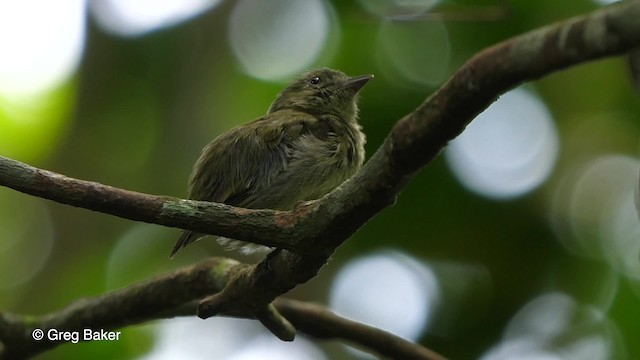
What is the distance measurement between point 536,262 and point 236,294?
252cm

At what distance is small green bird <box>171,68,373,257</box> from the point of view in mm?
4527

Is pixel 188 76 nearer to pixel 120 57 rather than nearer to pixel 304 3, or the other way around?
pixel 120 57

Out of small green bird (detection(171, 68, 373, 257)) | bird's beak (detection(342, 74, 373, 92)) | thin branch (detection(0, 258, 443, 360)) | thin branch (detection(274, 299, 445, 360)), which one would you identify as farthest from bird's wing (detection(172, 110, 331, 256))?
bird's beak (detection(342, 74, 373, 92))

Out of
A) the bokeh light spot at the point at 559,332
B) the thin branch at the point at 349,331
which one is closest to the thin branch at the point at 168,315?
the thin branch at the point at 349,331

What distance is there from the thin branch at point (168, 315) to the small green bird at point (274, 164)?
21 cm

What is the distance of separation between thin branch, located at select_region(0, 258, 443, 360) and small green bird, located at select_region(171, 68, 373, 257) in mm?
207

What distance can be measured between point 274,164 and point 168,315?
0.91 meters

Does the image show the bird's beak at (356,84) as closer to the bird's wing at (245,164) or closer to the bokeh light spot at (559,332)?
the bird's wing at (245,164)

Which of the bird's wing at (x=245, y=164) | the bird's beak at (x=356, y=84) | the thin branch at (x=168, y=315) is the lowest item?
the thin branch at (x=168, y=315)

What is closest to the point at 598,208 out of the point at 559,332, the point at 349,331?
the point at 559,332

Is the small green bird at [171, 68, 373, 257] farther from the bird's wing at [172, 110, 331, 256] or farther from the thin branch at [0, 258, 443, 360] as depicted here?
the thin branch at [0, 258, 443, 360]

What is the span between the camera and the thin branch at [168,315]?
14.2 ft

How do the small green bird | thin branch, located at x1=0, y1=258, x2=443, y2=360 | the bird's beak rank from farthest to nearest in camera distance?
the bird's beak < the small green bird < thin branch, located at x1=0, y1=258, x2=443, y2=360

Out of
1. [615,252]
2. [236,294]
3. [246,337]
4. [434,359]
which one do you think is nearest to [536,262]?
[615,252]
